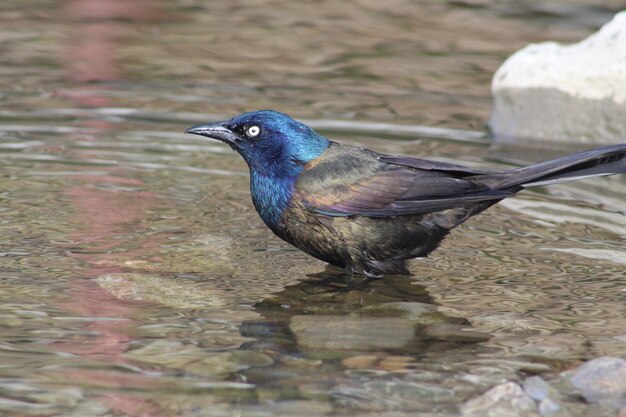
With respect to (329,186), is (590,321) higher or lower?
lower

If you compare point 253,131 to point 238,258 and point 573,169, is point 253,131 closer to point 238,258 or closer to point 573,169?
point 238,258

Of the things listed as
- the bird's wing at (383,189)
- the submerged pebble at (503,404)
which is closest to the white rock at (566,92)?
the bird's wing at (383,189)

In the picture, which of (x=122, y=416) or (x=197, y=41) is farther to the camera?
(x=197, y=41)

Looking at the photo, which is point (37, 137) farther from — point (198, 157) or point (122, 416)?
point (122, 416)

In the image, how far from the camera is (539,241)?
256 inches

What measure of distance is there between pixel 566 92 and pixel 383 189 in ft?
11.5

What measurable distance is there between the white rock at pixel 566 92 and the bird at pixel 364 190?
2.97m

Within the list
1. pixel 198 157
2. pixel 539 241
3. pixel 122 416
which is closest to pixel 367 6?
pixel 198 157

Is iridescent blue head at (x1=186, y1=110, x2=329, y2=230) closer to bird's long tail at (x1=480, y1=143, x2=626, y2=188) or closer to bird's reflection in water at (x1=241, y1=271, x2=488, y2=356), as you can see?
bird's reflection in water at (x1=241, y1=271, x2=488, y2=356)

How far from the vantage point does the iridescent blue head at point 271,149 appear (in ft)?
18.9

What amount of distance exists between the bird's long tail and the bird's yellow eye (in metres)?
1.18

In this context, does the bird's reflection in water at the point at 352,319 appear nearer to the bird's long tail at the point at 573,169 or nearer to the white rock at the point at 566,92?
the bird's long tail at the point at 573,169

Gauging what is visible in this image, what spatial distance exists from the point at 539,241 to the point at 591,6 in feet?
22.7

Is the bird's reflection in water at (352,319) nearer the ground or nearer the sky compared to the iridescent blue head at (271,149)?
nearer the ground
